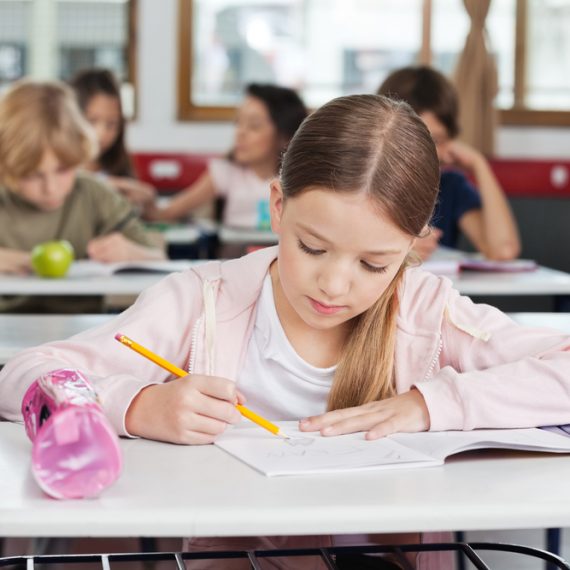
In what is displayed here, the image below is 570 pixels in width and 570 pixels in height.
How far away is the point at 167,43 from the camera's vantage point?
19.0 feet

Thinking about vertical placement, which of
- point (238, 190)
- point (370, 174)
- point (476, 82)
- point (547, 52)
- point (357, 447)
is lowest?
point (357, 447)

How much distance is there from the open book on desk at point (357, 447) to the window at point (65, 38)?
15.9 ft

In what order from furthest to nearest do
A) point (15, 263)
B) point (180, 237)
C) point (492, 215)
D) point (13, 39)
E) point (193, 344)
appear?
point (13, 39) < point (180, 237) < point (492, 215) < point (15, 263) < point (193, 344)

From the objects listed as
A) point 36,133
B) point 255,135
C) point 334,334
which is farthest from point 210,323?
point 255,135

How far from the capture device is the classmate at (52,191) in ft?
9.01

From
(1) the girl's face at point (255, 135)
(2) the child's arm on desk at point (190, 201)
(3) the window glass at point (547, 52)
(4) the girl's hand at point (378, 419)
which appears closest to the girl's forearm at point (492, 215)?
(1) the girl's face at point (255, 135)

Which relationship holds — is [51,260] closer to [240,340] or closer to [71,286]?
[71,286]

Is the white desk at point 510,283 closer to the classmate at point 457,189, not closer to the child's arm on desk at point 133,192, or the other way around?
the classmate at point 457,189

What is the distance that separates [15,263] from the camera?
2592 mm

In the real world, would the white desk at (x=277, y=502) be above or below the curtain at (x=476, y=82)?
below

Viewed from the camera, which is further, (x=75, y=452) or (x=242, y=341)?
(x=242, y=341)

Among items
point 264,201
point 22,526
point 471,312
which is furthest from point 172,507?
point 264,201

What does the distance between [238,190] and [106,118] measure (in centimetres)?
65

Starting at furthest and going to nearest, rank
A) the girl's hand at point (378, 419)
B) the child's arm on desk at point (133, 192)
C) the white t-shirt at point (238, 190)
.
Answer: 1. the white t-shirt at point (238, 190)
2. the child's arm on desk at point (133, 192)
3. the girl's hand at point (378, 419)
